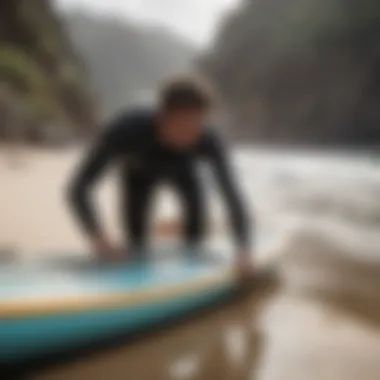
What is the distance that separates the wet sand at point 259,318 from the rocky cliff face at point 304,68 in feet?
0.70

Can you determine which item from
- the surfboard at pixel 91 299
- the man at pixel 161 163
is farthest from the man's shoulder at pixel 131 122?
the surfboard at pixel 91 299

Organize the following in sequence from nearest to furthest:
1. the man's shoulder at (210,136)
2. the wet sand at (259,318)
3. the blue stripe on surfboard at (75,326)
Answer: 1. the blue stripe on surfboard at (75,326)
2. the wet sand at (259,318)
3. the man's shoulder at (210,136)

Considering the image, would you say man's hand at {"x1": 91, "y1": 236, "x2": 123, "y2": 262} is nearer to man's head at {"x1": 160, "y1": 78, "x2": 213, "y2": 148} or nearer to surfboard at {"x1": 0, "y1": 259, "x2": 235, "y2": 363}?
surfboard at {"x1": 0, "y1": 259, "x2": 235, "y2": 363}

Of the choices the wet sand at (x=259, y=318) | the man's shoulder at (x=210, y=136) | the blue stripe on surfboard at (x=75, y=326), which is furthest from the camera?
the man's shoulder at (x=210, y=136)

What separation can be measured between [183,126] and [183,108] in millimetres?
37

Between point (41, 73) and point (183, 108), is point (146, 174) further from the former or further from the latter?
point (41, 73)

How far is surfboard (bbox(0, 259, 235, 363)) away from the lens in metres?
0.90

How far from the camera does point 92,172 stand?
106cm

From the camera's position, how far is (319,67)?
1.23 metres

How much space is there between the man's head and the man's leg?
98 mm

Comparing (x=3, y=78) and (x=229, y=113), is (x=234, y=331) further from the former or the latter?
(x=3, y=78)

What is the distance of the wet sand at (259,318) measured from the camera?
3.26 ft

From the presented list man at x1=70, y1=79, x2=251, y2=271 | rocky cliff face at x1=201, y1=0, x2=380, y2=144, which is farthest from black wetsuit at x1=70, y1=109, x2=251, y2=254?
rocky cliff face at x1=201, y1=0, x2=380, y2=144

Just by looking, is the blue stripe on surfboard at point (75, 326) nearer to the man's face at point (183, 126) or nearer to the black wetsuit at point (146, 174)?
the black wetsuit at point (146, 174)
